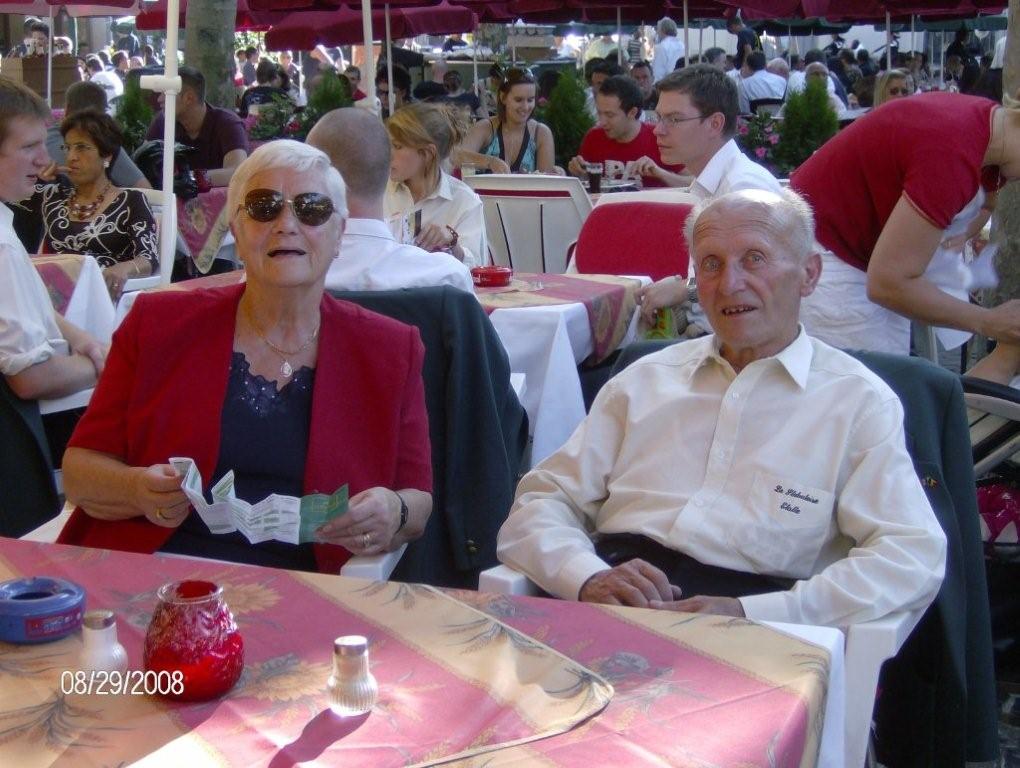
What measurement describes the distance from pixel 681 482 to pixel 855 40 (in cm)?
3182

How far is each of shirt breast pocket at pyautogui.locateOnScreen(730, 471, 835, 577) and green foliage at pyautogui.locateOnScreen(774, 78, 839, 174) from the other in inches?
320

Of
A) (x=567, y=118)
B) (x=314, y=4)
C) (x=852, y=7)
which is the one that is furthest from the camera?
(x=852, y=7)

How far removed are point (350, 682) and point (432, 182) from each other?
4.08 meters

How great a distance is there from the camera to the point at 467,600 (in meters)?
1.83

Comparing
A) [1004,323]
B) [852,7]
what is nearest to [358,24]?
[852,7]

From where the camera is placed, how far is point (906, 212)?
128 inches

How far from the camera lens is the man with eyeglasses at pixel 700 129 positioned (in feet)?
15.6

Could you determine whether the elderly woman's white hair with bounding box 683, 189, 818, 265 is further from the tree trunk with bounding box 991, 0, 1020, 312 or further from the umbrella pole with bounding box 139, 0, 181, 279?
the umbrella pole with bounding box 139, 0, 181, 279

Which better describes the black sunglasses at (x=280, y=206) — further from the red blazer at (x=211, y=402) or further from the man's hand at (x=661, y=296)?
the man's hand at (x=661, y=296)

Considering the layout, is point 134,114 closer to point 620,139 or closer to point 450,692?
point 620,139

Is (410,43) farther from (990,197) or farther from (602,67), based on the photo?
(990,197)

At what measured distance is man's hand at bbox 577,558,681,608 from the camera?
2.24 m

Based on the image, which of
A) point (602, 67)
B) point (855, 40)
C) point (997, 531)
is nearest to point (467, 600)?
point (997, 531)
